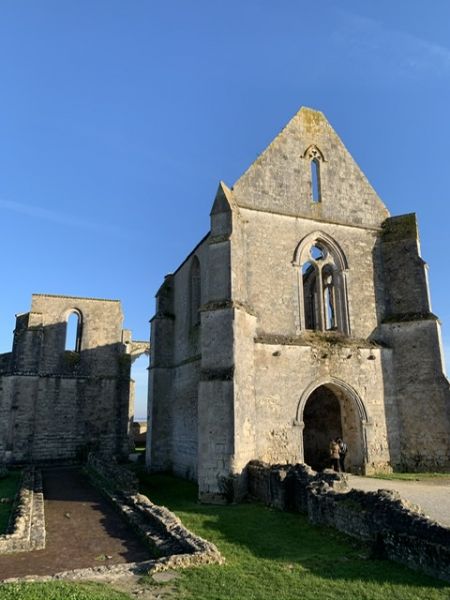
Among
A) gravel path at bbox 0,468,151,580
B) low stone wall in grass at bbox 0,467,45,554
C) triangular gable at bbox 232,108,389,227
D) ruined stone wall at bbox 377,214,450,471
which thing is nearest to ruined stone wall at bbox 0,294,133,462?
gravel path at bbox 0,468,151,580

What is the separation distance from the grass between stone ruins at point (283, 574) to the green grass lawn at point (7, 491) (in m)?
4.50

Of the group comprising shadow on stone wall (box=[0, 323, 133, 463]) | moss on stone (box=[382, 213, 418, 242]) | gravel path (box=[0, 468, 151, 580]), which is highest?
moss on stone (box=[382, 213, 418, 242])

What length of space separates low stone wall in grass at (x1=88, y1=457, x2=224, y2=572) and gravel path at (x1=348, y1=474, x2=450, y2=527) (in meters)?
4.38

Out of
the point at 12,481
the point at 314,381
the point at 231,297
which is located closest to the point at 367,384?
the point at 314,381

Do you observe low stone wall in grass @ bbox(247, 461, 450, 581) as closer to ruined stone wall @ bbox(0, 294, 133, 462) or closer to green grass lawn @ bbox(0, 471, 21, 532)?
green grass lawn @ bbox(0, 471, 21, 532)

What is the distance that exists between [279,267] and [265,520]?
8.58m

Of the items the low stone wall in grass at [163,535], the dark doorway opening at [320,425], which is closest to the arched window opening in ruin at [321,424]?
the dark doorway opening at [320,425]

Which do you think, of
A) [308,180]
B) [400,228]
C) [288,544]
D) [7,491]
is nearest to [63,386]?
[7,491]

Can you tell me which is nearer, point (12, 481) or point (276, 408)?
point (276, 408)

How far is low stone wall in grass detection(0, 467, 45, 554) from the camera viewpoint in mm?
8195

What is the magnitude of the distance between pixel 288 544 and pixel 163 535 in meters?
2.31

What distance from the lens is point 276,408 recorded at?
1481cm

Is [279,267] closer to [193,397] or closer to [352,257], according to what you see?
[352,257]

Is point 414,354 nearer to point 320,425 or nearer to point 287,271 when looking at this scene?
point 320,425
